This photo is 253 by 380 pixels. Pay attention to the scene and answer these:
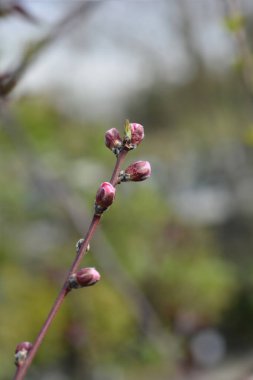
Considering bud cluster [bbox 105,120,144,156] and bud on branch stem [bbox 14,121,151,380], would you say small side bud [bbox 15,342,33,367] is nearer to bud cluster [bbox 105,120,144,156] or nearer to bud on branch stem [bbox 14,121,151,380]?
bud on branch stem [bbox 14,121,151,380]

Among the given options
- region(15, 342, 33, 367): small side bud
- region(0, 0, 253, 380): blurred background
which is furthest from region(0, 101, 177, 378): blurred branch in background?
region(15, 342, 33, 367): small side bud

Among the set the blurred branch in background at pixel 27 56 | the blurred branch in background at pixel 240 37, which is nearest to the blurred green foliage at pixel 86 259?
the blurred branch in background at pixel 240 37

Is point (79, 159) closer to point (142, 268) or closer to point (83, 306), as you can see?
point (142, 268)

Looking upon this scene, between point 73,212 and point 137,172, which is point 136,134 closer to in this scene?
point 137,172

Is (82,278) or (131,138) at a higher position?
(131,138)

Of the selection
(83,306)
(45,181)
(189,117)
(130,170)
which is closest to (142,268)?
(83,306)

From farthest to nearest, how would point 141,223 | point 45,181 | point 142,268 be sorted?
1. point 141,223
2. point 142,268
3. point 45,181

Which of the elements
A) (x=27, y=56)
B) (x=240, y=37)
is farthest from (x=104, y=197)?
(x=240, y=37)
